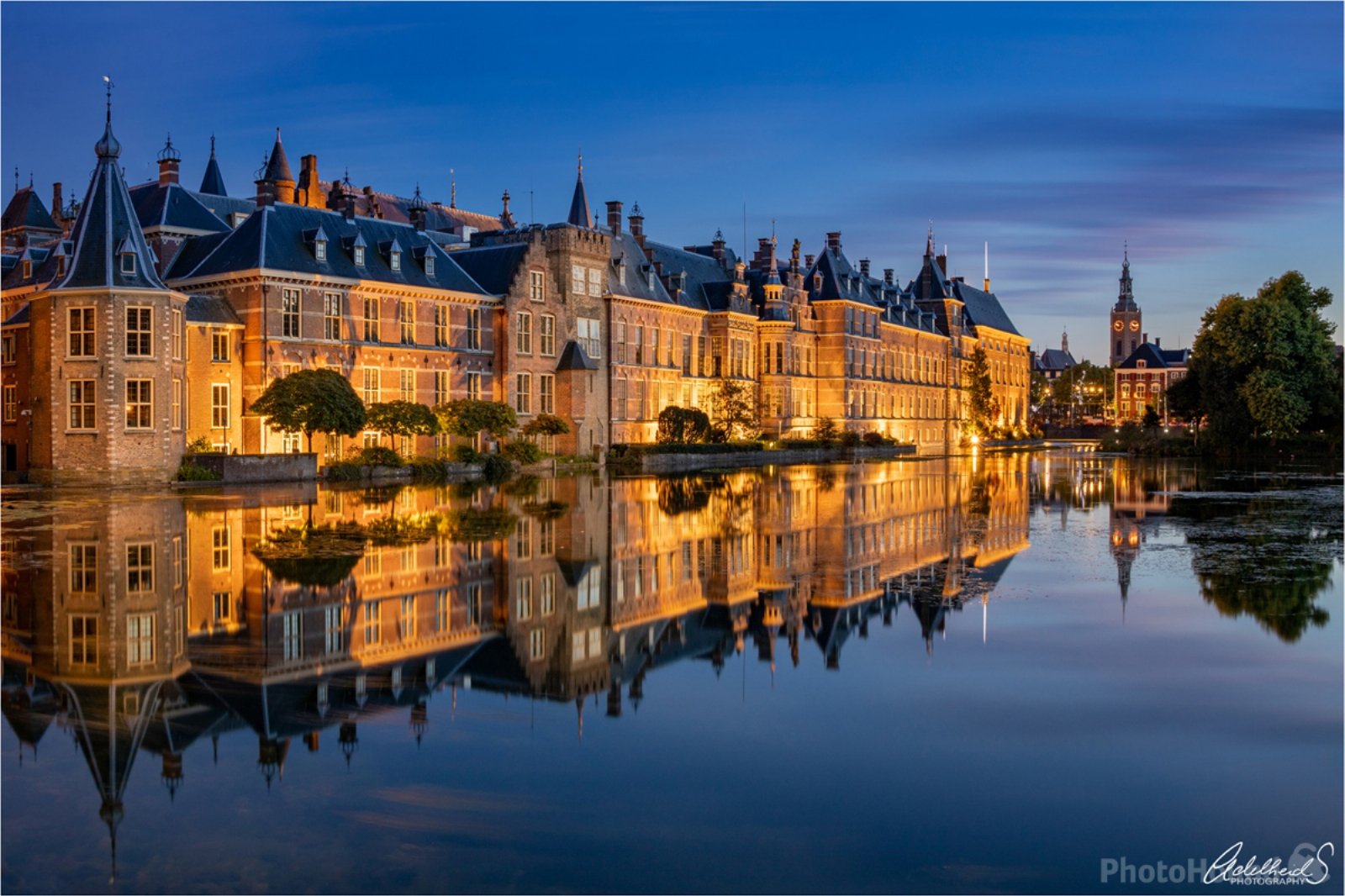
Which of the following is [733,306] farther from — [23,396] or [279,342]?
[23,396]

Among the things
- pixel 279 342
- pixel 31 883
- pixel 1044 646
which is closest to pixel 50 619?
pixel 31 883

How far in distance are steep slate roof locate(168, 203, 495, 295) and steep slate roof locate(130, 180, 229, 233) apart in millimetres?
1023

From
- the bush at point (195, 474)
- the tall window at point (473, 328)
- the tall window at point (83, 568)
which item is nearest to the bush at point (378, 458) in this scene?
the bush at point (195, 474)

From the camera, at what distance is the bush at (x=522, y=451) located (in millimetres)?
55938

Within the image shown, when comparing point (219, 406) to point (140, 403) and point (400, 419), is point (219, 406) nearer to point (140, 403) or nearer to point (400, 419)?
point (140, 403)

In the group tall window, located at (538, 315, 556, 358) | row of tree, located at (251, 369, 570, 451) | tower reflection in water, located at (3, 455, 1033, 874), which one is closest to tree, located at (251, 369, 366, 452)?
row of tree, located at (251, 369, 570, 451)

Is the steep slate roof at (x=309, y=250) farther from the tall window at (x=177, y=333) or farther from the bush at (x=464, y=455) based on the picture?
the bush at (x=464, y=455)

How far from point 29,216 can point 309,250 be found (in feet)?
117

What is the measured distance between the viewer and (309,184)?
260 ft

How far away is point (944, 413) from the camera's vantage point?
365ft

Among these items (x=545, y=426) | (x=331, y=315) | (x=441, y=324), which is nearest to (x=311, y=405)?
(x=331, y=315)

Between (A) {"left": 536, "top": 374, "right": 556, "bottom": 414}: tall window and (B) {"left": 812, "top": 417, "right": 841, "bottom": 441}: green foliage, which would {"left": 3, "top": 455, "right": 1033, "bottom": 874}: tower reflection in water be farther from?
(B) {"left": 812, "top": 417, "right": 841, "bottom": 441}: green foliage

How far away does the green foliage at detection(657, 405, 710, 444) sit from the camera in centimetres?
7044

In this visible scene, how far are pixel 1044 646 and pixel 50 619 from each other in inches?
456
